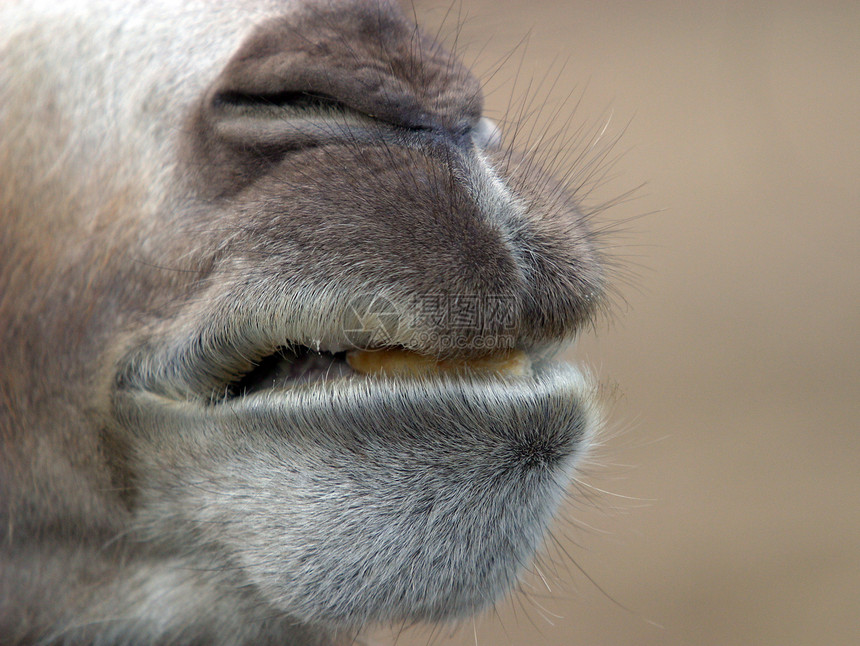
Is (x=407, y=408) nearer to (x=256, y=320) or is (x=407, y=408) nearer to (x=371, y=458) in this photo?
(x=371, y=458)

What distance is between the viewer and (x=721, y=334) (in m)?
4.58

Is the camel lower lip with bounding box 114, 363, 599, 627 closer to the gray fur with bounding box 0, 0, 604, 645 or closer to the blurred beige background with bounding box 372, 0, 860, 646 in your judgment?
the gray fur with bounding box 0, 0, 604, 645

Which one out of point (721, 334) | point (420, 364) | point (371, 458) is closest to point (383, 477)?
point (371, 458)

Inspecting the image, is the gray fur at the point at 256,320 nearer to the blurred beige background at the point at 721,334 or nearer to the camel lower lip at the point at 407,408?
the camel lower lip at the point at 407,408

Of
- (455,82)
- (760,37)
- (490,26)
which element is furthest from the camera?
(760,37)

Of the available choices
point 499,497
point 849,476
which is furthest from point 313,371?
point 849,476

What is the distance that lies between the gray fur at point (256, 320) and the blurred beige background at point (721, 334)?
1957 mm

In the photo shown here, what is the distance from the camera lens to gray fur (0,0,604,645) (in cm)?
92

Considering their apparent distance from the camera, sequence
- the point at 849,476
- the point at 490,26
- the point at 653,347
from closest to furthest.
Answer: the point at 490,26, the point at 849,476, the point at 653,347

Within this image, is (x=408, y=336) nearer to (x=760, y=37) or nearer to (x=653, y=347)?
(x=653, y=347)

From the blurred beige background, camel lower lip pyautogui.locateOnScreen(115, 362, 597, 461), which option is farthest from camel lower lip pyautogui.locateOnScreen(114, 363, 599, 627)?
the blurred beige background

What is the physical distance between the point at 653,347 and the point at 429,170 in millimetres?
3838

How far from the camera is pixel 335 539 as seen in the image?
3.09ft

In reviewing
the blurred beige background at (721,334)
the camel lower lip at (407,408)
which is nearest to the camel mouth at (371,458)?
the camel lower lip at (407,408)
